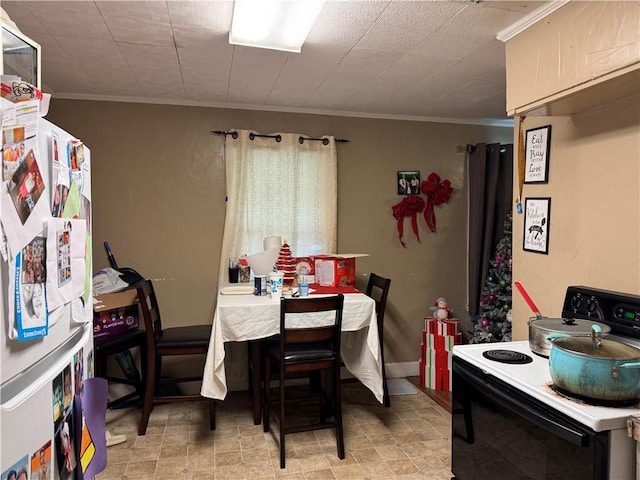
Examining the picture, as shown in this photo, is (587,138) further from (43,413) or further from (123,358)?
(123,358)

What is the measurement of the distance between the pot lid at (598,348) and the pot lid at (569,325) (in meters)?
0.11

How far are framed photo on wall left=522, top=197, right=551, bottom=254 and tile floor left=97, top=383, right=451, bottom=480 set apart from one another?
4.27 feet

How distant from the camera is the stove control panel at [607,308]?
1.47 meters

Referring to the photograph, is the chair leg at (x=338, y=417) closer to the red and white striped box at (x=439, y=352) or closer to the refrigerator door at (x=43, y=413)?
the red and white striped box at (x=439, y=352)

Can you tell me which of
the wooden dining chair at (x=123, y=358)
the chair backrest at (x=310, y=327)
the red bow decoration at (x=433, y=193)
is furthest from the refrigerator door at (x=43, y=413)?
the red bow decoration at (x=433, y=193)

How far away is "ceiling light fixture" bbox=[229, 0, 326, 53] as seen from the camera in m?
1.75

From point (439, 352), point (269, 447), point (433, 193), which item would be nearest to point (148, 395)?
point (269, 447)

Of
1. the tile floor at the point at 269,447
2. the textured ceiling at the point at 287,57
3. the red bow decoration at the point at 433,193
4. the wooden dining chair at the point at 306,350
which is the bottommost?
the tile floor at the point at 269,447

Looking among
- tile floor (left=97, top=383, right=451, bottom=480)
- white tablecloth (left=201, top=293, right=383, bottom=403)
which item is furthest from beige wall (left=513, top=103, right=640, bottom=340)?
tile floor (left=97, top=383, right=451, bottom=480)

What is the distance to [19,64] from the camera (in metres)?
1.31

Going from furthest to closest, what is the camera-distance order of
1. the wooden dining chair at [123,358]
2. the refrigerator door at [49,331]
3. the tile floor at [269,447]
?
the wooden dining chair at [123,358] < the tile floor at [269,447] < the refrigerator door at [49,331]

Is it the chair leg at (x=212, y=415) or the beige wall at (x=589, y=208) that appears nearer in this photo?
the beige wall at (x=589, y=208)

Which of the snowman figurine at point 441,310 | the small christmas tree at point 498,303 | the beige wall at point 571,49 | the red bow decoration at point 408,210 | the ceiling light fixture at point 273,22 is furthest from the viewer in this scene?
the red bow decoration at point 408,210

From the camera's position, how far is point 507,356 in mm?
1574
